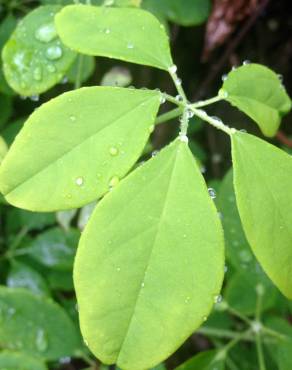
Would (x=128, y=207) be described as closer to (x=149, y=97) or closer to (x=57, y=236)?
(x=149, y=97)

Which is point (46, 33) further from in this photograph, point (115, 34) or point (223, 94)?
point (223, 94)

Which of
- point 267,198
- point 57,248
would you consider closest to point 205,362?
point 57,248

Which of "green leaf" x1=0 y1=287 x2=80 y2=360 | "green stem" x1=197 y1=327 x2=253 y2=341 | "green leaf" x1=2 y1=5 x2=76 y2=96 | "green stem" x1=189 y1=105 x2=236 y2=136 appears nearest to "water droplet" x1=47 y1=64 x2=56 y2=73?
"green leaf" x1=2 y1=5 x2=76 y2=96

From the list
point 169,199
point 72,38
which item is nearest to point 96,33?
point 72,38

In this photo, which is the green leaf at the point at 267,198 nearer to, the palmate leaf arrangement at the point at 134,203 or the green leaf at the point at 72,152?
the palmate leaf arrangement at the point at 134,203

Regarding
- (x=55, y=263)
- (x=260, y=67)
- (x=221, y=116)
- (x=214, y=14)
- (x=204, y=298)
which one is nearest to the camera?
(x=204, y=298)

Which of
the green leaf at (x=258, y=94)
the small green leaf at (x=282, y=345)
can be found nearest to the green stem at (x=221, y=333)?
the small green leaf at (x=282, y=345)
